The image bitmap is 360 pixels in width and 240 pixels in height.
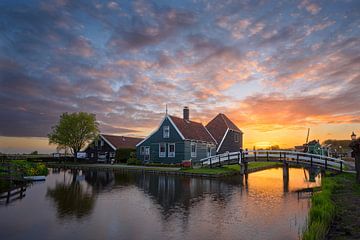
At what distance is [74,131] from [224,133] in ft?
100

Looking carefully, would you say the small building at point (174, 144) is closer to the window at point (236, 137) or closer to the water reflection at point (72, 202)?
the window at point (236, 137)

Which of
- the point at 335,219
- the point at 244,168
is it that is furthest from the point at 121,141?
the point at 335,219

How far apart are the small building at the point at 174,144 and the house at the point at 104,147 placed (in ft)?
38.1

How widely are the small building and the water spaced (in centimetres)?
2267

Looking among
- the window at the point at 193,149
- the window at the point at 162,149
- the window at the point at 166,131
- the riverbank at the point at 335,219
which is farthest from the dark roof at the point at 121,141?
the riverbank at the point at 335,219

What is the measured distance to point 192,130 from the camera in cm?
4684

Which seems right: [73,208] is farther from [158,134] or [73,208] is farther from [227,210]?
[158,134]

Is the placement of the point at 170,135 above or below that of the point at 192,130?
below

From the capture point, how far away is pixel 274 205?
637 inches

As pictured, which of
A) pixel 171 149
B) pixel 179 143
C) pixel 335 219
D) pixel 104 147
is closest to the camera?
pixel 335 219

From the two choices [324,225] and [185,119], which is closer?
[324,225]

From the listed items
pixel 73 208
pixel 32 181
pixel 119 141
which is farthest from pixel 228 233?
pixel 119 141

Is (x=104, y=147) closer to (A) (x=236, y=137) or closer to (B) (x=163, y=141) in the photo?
(B) (x=163, y=141)

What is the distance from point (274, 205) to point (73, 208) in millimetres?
10678
